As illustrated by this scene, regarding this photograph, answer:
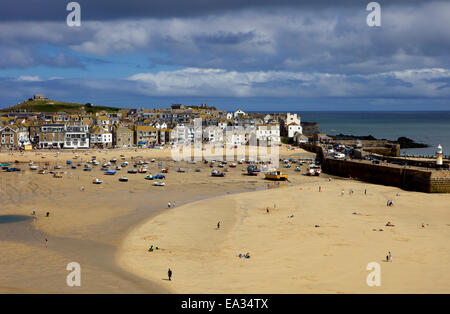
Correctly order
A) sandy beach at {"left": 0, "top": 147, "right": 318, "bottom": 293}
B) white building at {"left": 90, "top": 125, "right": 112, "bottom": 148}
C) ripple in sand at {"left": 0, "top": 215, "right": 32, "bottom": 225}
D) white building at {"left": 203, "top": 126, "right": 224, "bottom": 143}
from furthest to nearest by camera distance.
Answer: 1. white building at {"left": 203, "top": 126, "right": 224, "bottom": 143}
2. white building at {"left": 90, "top": 125, "right": 112, "bottom": 148}
3. ripple in sand at {"left": 0, "top": 215, "right": 32, "bottom": 225}
4. sandy beach at {"left": 0, "top": 147, "right": 318, "bottom": 293}

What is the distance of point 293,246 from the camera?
2478cm

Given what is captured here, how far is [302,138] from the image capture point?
331ft

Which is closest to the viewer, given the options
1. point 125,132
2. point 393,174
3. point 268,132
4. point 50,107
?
point 393,174

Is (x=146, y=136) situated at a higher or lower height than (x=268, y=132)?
lower

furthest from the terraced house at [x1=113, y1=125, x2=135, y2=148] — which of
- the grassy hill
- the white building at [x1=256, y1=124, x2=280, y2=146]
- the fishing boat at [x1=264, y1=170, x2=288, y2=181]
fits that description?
the grassy hill

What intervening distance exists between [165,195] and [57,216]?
39.4 feet

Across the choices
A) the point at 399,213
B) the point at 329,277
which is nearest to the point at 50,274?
the point at 329,277

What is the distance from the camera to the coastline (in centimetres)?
1925

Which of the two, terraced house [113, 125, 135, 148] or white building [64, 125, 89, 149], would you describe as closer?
white building [64, 125, 89, 149]

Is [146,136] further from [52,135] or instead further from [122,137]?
[52,135]

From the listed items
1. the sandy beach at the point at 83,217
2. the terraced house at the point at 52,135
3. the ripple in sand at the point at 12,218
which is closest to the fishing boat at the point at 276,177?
the sandy beach at the point at 83,217

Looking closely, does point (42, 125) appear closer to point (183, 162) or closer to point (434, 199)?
point (183, 162)

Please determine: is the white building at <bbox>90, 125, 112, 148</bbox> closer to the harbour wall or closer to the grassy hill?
the harbour wall

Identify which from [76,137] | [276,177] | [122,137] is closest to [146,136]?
[122,137]
